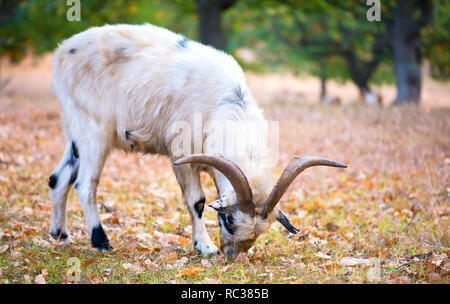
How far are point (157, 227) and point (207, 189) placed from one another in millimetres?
1585

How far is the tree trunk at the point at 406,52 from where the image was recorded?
13.3 m

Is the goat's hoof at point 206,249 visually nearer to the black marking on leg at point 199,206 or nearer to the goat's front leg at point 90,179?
the black marking on leg at point 199,206

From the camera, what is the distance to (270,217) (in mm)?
4277

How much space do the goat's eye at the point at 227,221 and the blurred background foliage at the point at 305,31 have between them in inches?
376

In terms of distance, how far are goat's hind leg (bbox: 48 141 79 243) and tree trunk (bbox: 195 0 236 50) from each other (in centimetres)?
917

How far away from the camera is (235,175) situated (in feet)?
13.4

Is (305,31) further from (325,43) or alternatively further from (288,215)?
(288,215)

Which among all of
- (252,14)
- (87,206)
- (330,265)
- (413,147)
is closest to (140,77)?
(87,206)

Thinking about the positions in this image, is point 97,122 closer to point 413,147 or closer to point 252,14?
point 413,147

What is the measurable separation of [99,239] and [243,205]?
1710 millimetres

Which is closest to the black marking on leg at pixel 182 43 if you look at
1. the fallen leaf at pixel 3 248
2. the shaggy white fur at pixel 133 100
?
the shaggy white fur at pixel 133 100

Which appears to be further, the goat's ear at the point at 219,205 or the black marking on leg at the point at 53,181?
the black marking on leg at the point at 53,181

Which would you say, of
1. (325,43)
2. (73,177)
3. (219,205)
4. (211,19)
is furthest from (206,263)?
(325,43)
